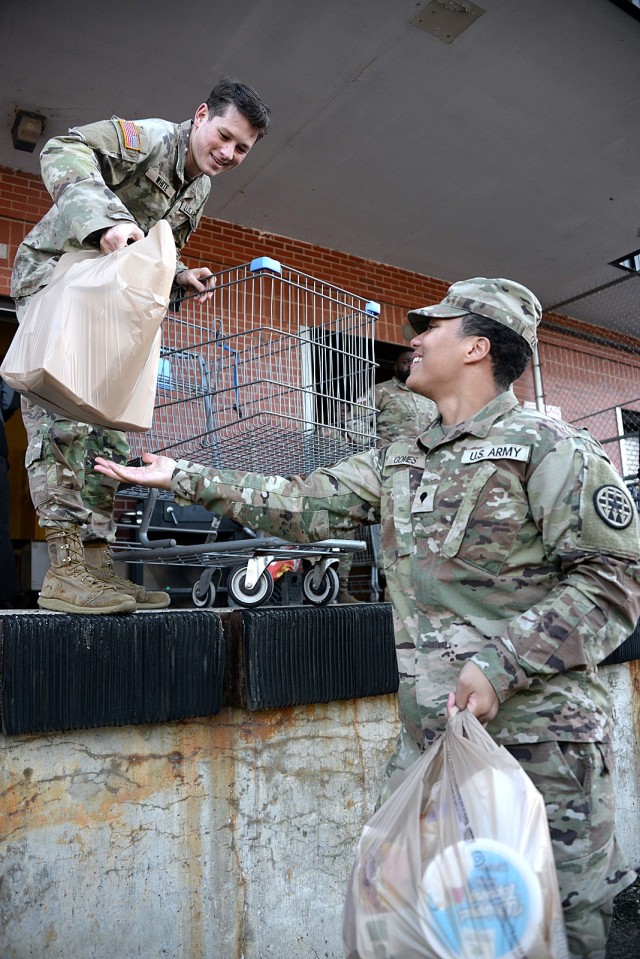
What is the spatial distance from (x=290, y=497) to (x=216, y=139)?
1.61 m

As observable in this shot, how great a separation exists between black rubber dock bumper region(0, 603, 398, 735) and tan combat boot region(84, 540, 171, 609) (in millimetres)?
187

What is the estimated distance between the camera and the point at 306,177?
21.5 ft

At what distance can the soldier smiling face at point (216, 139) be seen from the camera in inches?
125

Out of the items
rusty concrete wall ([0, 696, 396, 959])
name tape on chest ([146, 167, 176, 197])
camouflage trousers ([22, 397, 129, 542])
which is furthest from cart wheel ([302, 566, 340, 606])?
name tape on chest ([146, 167, 176, 197])

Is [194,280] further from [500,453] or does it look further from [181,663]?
[500,453]

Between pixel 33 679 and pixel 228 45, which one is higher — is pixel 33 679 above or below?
below

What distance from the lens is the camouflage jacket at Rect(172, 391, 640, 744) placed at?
1889 millimetres

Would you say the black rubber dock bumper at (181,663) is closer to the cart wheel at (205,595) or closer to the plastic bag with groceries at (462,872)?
the plastic bag with groceries at (462,872)

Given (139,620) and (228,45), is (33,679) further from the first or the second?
(228,45)

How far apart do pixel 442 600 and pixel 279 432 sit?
166cm

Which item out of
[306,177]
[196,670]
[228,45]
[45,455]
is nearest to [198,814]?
[196,670]

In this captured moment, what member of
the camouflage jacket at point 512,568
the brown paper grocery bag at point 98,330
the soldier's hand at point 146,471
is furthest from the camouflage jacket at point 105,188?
the camouflage jacket at point 512,568

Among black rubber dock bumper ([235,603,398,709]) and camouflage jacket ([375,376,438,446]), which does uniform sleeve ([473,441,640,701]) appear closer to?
black rubber dock bumper ([235,603,398,709])

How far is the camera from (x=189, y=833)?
284cm
